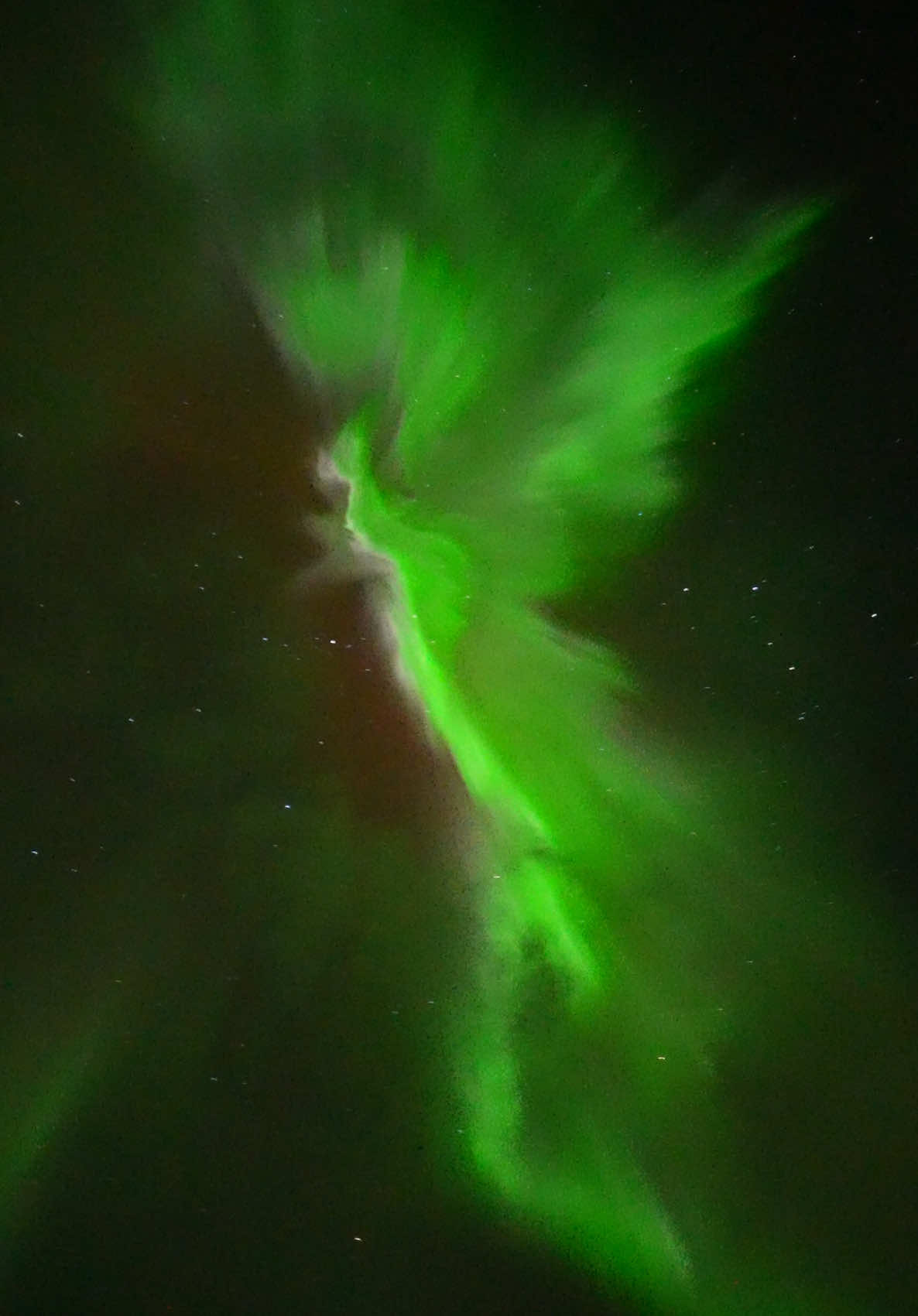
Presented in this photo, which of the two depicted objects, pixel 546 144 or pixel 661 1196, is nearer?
pixel 546 144

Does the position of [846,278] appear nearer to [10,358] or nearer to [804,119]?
[804,119]

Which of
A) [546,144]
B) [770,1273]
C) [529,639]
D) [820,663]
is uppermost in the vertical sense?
[546,144]

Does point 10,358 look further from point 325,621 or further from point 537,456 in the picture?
point 537,456

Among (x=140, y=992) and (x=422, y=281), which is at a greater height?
(x=422, y=281)

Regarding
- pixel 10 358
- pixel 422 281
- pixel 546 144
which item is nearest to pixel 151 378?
pixel 10 358

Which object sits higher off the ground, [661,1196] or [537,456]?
[537,456]

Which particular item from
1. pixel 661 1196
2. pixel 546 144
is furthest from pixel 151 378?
pixel 661 1196
